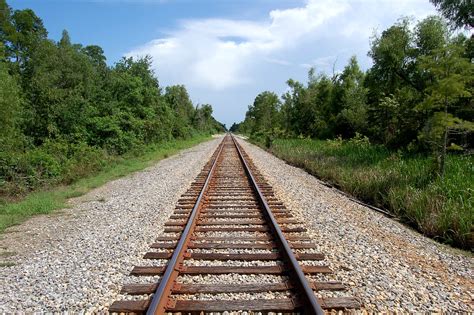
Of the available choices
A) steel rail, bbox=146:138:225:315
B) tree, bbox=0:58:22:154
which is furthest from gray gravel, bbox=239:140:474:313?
tree, bbox=0:58:22:154

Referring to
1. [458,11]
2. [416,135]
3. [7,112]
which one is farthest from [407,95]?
[7,112]

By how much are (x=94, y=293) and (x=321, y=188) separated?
28.0 ft

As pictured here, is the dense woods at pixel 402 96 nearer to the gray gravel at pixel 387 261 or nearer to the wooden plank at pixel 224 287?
the gray gravel at pixel 387 261

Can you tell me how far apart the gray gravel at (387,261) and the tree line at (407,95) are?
3360mm

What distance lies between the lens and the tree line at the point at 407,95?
9273 millimetres

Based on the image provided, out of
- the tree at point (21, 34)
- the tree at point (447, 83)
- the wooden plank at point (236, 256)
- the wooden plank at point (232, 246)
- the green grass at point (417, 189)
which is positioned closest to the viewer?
the wooden plank at point (236, 256)

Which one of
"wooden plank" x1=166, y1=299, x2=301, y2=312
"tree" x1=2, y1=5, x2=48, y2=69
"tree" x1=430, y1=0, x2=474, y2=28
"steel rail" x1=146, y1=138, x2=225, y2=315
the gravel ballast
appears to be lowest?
the gravel ballast

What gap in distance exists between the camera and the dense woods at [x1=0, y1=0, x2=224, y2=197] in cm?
1338

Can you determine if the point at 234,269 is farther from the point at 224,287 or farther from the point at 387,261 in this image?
the point at 387,261

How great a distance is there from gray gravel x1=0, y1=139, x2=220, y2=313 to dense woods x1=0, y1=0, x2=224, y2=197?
4.47 meters

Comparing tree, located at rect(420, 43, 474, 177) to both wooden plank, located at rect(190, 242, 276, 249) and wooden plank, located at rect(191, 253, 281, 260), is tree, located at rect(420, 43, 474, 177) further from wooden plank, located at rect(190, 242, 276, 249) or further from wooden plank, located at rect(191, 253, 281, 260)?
wooden plank, located at rect(191, 253, 281, 260)

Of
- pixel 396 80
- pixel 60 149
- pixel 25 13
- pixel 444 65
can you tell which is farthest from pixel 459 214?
pixel 25 13

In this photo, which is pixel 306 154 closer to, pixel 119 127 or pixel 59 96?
pixel 119 127

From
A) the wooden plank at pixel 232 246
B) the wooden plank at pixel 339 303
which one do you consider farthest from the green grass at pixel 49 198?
the wooden plank at pixel 339 303
